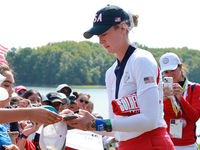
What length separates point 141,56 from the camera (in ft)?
7.97

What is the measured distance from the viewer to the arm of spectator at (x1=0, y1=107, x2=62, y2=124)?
2.24m

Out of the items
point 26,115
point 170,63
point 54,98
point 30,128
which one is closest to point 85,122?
point 26,115

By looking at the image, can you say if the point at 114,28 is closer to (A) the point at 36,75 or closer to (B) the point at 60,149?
(B) the point at 60,149

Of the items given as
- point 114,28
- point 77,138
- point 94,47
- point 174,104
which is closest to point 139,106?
point 114,28

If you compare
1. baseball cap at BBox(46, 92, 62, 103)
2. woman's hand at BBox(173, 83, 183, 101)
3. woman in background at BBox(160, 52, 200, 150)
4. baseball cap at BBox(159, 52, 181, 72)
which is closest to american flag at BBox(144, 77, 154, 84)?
woman in background at BBox(160, 52, 200, 150)

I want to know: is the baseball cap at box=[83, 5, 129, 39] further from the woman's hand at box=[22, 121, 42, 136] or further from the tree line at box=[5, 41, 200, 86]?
the tree line at box=[5, 41, 200, 86]

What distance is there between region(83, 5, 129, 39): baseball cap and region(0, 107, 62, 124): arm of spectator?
0.87 meters

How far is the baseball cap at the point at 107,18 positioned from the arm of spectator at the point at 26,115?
87cm

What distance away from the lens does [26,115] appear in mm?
2279

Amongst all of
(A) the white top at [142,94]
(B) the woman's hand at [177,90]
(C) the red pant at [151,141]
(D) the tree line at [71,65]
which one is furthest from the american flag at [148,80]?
A: (D) the tree line at [71,65]

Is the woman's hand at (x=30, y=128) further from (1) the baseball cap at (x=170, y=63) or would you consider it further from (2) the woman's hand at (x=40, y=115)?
(1) the baseball cap at (x=170, y=63)

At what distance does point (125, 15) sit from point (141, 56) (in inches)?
18.6

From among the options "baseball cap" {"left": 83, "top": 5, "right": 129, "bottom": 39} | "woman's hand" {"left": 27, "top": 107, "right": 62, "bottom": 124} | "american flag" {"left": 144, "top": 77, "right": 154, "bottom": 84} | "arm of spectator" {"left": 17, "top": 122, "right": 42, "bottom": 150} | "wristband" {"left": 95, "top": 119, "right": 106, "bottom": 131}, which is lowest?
"arm of spectator" {"left": 17, "top": 122, "right": 42, "bottom": 150}

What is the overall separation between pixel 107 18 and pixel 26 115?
1133 millimetres
